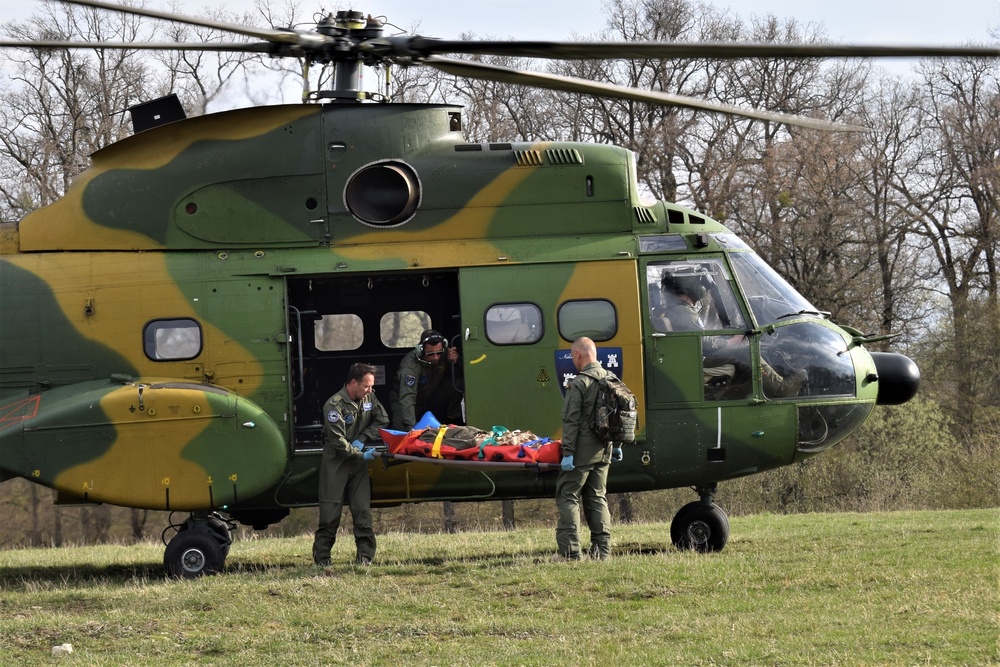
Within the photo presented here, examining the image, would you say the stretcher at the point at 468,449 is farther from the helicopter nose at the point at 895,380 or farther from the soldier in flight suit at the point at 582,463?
the helicopter nose at the point at 895,380

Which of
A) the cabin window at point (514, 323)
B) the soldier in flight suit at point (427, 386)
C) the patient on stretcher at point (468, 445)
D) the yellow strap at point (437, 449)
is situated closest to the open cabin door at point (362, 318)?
the soldier in flight suit at point (427, 386)

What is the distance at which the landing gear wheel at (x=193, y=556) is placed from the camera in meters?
11.1

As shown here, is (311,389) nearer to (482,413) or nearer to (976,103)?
(482,413)

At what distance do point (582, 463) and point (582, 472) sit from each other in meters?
0.08

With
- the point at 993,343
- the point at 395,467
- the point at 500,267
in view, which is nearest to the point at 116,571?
the point at 395,467

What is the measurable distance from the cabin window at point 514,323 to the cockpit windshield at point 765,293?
2.08m

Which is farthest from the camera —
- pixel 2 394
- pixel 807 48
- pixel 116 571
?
pixel 116 571

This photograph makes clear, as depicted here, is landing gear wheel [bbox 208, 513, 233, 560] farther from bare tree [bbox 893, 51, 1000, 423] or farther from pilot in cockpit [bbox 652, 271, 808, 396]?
bare tree [bbox 893, 51, 1000, 423]

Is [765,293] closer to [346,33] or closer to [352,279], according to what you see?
[352,279]

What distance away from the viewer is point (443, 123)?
11734 millimetres

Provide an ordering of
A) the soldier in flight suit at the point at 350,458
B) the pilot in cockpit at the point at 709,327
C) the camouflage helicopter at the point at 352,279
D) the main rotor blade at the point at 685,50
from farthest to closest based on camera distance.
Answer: the pilot in cockpit at the point at 709,327, the camouflage helicopter at the point at 352,279, the soldier in flight suit at the point at 350,458, the main rotor blade at the point at 685,50

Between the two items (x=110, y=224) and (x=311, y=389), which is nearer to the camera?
(x=110, y=224)

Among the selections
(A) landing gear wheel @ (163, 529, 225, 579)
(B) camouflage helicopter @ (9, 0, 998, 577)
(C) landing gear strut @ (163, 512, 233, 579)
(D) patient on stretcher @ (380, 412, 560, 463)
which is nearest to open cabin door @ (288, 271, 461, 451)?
(B) camouflage helicopter @ (9, 0, 998, 577)

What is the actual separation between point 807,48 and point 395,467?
604cm
